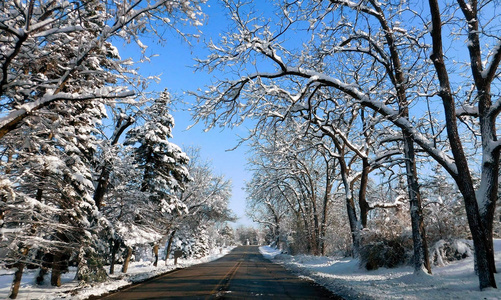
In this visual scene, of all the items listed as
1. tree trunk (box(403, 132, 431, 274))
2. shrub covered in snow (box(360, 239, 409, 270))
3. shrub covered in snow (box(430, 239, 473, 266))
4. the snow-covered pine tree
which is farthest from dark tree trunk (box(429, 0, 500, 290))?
the snow-covered pine tree

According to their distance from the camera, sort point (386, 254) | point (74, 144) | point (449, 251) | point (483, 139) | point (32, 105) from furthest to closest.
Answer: point (386, 254) → point (449, 251) → point (74, 144) → point (483, 139) → point (32, 105)

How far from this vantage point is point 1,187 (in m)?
6.13

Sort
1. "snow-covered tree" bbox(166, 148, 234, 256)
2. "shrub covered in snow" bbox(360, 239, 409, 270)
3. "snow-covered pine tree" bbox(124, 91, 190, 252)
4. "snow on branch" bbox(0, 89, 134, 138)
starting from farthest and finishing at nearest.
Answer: "snow-covered tree" bbox(166, 148, 234, 256) → "snow-covered pine tree" bbox(124, 91, 190, 252) → "shrub covered in snow" bbox(360, 239, 409, 270) → "snow on branch" bbox(0, 89, 134, 138)

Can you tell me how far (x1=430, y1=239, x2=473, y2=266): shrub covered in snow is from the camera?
13.0m

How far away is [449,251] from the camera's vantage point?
13562 mm

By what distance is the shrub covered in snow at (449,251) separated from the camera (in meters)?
13.0

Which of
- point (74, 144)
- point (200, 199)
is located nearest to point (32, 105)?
point (74, 144)

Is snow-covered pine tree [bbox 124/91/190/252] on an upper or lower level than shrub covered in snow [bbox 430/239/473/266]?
upper

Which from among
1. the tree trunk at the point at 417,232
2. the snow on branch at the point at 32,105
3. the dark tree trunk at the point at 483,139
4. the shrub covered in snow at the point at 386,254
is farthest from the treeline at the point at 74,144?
the shrub covered in snow at the point at 386,254

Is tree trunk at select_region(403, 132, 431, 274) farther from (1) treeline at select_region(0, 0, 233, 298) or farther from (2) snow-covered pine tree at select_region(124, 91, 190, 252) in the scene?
(2) snow-covered pine tree at select_region(124, 91, 190, 252)

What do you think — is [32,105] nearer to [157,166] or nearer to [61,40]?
[61,40]

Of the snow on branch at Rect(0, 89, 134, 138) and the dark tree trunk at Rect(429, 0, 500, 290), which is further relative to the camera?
the dark tree trunk at Rect(429, 0, 500, 290)

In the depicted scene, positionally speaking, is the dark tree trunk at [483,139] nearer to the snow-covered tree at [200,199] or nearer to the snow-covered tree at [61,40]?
the snow-covered tree at [61,40]

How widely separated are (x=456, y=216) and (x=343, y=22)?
390 inches
